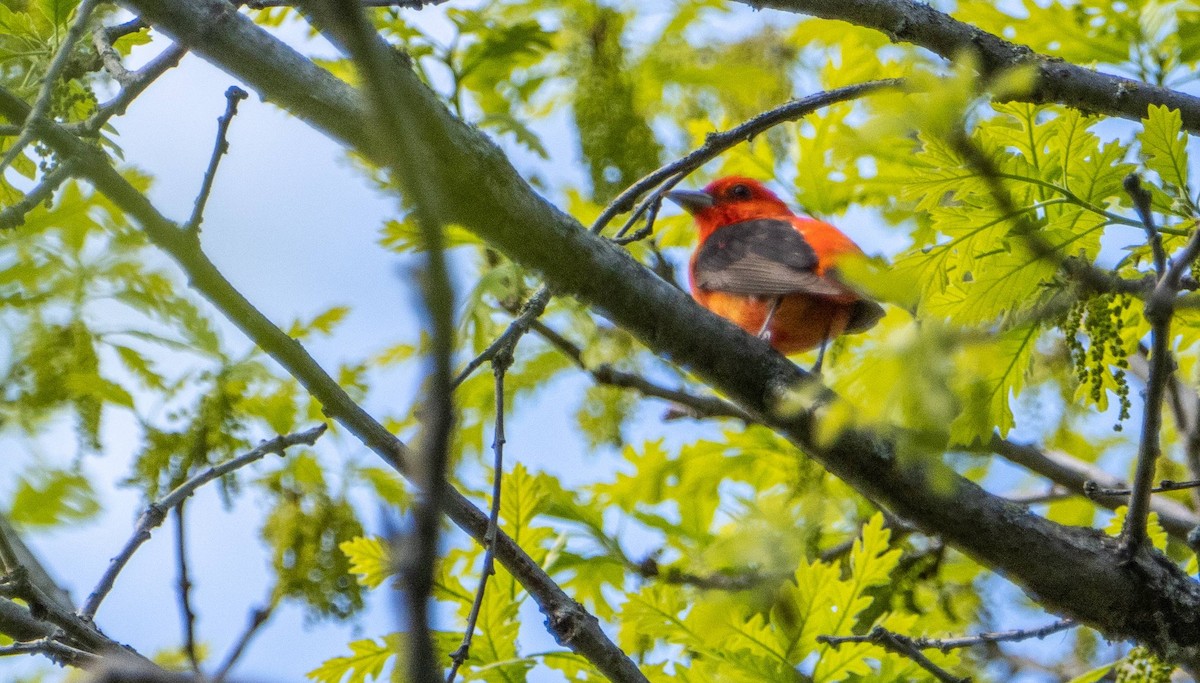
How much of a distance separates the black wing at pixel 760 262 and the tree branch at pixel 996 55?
1.71 metres

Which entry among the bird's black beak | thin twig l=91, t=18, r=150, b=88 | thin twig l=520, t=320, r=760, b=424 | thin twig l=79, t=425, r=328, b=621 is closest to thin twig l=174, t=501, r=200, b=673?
thin twig l=79, t=425, r=328, b=621

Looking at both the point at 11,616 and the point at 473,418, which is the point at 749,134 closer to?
the point at 11,616

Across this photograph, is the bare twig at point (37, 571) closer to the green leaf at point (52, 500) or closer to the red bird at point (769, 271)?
the green leaf at point (52, 500)

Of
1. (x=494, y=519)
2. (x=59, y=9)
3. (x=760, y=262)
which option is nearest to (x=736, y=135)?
(x=494, y=519)

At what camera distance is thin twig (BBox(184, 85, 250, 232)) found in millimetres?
2005

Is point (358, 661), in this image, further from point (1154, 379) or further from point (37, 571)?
point (1154, 379)

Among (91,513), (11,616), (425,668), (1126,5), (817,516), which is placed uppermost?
(1126,5)

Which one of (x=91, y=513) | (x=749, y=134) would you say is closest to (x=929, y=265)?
(x=749, y=134)

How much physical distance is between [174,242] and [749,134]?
1.73m

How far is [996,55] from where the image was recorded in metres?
2.56

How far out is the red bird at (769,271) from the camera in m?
4.59

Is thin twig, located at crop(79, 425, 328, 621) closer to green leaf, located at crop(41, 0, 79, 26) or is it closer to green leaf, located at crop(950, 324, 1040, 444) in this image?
green leaf, located at crop(41, 0, 79, 26)

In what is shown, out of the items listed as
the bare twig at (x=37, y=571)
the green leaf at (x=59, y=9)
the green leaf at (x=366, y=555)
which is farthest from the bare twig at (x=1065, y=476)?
the green leaf at (x=59, y=9)

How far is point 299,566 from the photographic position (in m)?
3.34
